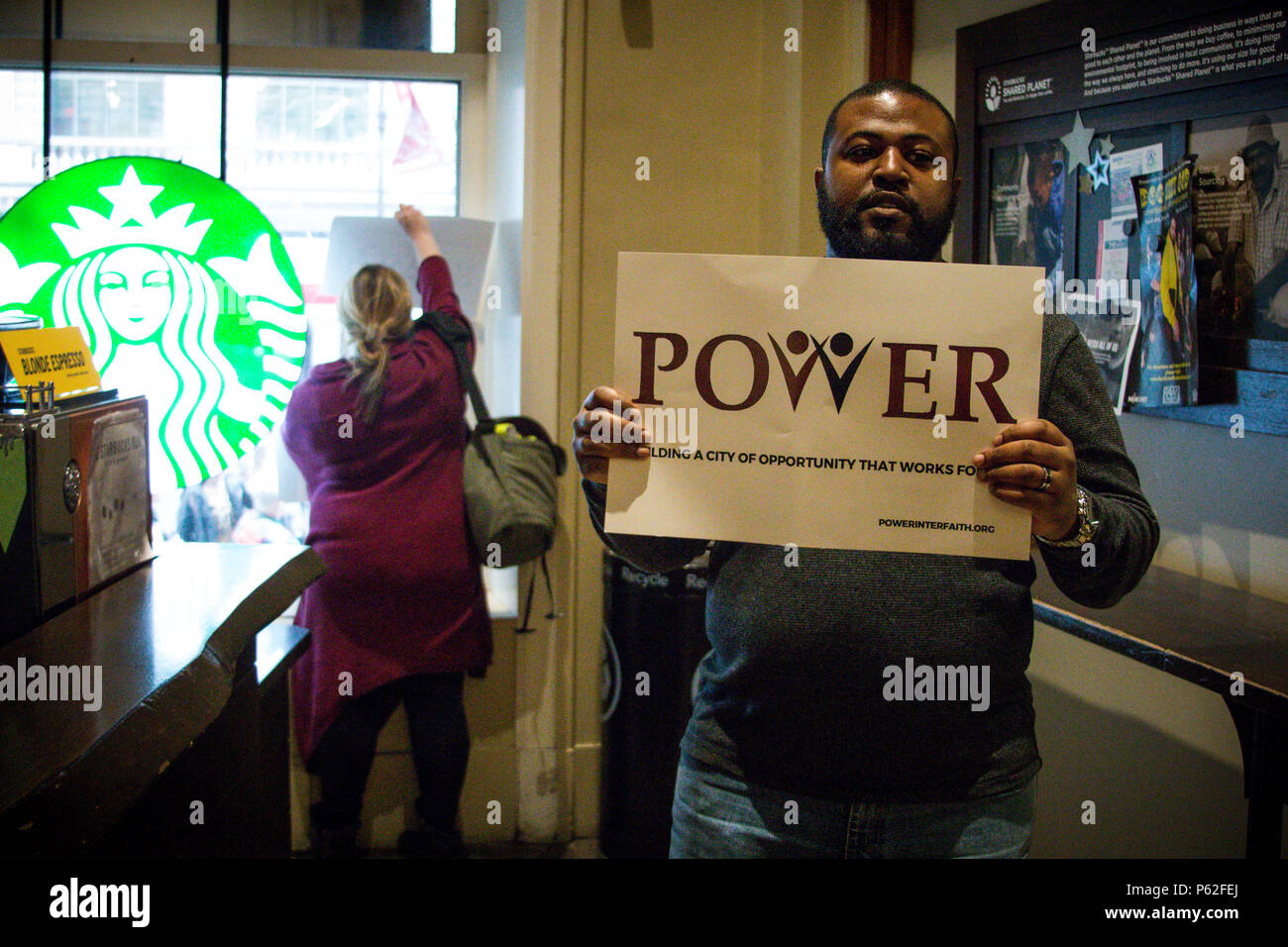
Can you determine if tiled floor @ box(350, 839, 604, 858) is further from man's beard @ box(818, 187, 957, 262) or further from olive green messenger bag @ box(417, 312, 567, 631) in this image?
man's beard @ box(818, 187, 957, 262)

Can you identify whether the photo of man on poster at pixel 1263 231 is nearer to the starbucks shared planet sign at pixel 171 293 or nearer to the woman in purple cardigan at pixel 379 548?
the woman in purple cardigan at pixel 379 548

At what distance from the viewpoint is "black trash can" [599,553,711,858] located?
9.27 ft

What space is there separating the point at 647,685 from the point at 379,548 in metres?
0.73

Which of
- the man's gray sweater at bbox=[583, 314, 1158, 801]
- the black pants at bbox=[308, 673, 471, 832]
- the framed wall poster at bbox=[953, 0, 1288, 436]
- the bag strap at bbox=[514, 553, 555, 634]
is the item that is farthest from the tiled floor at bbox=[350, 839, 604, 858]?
the man's gray sweater at bbox=[583, 314, 1158, 801]

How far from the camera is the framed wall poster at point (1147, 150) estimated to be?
1974 millimetres

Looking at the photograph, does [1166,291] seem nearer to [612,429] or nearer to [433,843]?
[612,429]

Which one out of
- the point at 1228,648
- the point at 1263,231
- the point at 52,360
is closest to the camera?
the point at 52,360

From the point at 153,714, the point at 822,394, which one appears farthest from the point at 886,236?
the point at 153,714

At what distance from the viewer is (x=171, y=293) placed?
2.82m

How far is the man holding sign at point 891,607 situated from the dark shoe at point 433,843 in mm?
1738

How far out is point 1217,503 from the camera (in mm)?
2156

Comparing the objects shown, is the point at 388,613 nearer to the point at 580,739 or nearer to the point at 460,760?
the point at 460,760

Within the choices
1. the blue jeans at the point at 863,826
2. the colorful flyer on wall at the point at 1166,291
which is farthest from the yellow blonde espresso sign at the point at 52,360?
the colorful flyer on wall at the point at 1166,291
